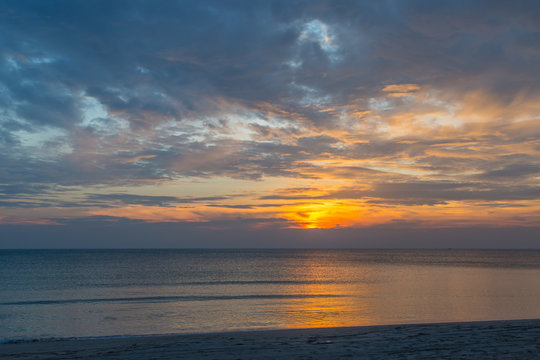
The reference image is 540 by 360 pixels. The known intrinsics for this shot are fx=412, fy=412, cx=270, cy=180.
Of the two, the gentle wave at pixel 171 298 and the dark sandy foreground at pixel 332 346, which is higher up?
the dark sandy foreground at pixel 332 346

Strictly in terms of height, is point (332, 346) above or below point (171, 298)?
above

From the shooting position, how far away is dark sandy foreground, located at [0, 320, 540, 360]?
469 inches

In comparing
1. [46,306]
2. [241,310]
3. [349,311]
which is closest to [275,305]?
[241,310]

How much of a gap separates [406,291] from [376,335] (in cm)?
2542

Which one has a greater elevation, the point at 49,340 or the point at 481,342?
the point at 481,342

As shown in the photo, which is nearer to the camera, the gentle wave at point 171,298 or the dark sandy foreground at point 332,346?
the dark sandy foreground at point 332,346

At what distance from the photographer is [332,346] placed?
43.6 ft

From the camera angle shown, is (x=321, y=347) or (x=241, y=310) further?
(x=241, y=310)

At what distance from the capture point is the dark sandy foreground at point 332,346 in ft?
39.1

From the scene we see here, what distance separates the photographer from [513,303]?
2980cm

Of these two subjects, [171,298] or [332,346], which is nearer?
[332,346]

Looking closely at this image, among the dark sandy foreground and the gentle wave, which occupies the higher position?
the dark sandy foreground

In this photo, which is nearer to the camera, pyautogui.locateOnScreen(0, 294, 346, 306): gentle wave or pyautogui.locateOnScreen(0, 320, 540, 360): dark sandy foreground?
pyautogui.locateOnScreen(0, 320, 540, 360): dark sandy foreground

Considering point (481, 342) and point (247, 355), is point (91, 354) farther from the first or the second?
point (481, 342)
